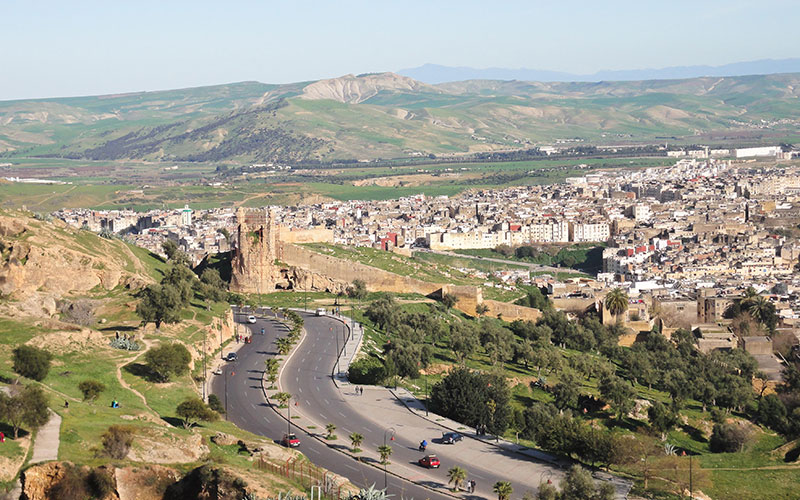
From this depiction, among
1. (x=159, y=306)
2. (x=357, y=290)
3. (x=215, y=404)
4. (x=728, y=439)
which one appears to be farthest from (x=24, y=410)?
(x=357, y=290)

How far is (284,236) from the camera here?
6862 cm

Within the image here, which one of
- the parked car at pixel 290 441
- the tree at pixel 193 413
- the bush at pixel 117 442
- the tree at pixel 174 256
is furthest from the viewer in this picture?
the tree at pixel 174 256

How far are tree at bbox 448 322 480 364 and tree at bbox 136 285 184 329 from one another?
1286cm

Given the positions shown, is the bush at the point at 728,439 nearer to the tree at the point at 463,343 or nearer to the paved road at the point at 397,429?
the tree at the point at 463,343

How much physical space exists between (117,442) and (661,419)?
23.4m

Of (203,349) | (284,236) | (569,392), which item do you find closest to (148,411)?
(203,349)

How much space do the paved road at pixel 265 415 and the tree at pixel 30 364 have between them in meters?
6.00

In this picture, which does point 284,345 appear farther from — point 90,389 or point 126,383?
point 90,389

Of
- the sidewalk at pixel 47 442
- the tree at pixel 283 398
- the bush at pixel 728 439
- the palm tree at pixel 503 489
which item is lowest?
the bush at pixel 728 439

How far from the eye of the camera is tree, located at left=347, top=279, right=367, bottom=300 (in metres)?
62.6

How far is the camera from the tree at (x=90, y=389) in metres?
32.2

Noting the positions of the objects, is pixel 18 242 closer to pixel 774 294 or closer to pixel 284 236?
pixel 284 236

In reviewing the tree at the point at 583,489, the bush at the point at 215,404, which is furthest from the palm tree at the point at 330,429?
the tree at the point at 583,489

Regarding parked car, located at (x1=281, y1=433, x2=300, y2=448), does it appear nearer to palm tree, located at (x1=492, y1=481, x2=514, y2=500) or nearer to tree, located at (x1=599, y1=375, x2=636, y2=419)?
palm tree, located at (x1=492, y1=481, x2=514, y2=500)
